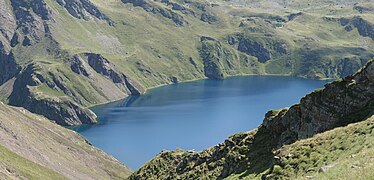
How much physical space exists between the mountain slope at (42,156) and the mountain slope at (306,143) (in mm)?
52991

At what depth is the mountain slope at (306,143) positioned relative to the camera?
4425 cm

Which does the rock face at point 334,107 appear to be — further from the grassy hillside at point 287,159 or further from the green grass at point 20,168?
the green grass at point 20,168

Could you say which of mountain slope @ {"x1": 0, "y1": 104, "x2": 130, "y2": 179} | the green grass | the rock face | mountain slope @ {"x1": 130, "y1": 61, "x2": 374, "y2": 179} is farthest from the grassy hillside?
mountain slope @ {"x1": 0, "y1": 104, "x2": 130, "y2": 179}

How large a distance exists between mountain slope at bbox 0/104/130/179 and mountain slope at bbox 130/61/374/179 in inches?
2086

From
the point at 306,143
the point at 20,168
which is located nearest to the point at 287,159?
the point at 306,143

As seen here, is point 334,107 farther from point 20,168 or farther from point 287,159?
point 20,168

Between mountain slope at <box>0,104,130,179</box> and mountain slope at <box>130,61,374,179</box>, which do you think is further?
mountain slope at <box>0,104,130,179</box>

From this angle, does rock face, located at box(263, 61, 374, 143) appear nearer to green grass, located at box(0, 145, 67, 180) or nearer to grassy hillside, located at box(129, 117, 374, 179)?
grassy hillside, located at box(129, 117, 374, 179)

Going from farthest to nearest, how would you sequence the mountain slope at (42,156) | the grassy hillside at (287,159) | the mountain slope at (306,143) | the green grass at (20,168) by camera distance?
the mountain slope at (42,156)
the green grass at (20,168)
the mountain slope at (306,143)
the grassy hillside at (287,159)

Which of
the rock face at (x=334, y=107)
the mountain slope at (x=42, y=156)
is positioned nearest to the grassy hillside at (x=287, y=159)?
the rock face at (x=334, y=107)

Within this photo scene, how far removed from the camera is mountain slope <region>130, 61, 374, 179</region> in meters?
44.2

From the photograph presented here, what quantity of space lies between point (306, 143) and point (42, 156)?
12120cm

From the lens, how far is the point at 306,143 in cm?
5053

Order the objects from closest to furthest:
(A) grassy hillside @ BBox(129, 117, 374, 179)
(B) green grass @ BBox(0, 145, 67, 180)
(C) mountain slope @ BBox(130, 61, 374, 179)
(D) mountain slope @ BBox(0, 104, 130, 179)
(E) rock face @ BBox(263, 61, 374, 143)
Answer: (A) grassy hillside @ BBox(129, 117, 374, 179) < (C) mountain slope @ BBox(130, 61, 374, 179) < (E) rock face @ BBox(263, 61, 374, 143) < (B) green grass @ BBox(0, 145, 67, 180) < (D) mountain slope @ BBox(0, 104, 130, 179)
